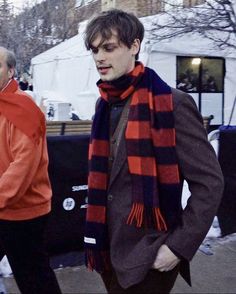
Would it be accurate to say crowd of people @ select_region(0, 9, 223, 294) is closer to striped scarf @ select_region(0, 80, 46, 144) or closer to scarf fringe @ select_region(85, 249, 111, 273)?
scarf fringe @ select_region(85, 249, 111, 273)

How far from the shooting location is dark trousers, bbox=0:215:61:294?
3.08 meters

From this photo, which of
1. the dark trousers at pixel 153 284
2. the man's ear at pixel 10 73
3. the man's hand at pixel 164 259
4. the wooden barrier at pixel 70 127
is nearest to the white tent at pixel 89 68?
the wooden barrier at pixel 70 127

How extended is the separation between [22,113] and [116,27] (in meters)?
1.12

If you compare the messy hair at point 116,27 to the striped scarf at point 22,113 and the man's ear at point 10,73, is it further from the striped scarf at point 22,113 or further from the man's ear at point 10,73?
the man's ear at point 10,73

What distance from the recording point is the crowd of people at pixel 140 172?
1995 mm

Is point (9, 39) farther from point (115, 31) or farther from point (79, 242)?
point (115, 31)

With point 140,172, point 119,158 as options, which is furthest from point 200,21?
point 140,172

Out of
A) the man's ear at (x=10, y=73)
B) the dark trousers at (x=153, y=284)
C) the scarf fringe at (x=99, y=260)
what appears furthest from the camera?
the man's ear at (x=10, y=73)

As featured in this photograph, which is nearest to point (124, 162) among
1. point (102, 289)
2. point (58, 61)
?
point (102, 289)

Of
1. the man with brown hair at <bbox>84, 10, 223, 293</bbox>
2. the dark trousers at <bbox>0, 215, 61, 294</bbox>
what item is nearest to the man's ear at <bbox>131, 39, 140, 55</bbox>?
the man with brown hair at <bbox>84, 10, 223, 293</bbox>

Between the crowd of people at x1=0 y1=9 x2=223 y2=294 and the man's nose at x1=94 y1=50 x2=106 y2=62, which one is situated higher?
the man's nose at x1=94 y1=50 x2=106 y2=62

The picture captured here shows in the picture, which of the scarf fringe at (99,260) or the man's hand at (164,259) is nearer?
the man's hand at (164,259)

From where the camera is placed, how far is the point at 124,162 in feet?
6.91

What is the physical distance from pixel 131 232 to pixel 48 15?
30390mm
